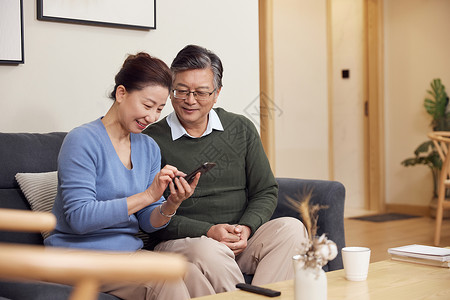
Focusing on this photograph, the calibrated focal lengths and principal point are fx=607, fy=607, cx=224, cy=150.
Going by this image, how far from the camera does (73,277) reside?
2.07 ft

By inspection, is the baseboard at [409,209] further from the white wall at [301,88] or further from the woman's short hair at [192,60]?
the woman's short hair at [192,60]

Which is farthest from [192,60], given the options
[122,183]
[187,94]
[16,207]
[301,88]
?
[301,88]

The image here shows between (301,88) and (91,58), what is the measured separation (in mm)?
2999

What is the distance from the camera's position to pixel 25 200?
2047mm

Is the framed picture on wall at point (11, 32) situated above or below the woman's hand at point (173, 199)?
above

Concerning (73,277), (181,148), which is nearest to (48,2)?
(181,148)

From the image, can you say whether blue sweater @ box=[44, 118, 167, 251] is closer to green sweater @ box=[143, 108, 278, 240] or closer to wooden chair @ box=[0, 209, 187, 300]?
green sweater @ box=[143, 108, 278, 240]

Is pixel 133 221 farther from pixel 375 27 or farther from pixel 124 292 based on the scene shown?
pixel 375 27

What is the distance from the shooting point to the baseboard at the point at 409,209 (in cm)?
573

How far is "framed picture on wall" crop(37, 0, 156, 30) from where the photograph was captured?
245 cm

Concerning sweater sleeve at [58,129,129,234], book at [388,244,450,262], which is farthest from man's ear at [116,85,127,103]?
book at [388,244,450,262]

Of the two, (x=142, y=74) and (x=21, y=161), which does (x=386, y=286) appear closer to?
(x=142, y=74)

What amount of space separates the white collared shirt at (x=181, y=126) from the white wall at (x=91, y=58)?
441 mm

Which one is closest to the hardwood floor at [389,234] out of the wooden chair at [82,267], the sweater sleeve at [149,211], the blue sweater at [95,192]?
the sweater sleeve at [149,211]
